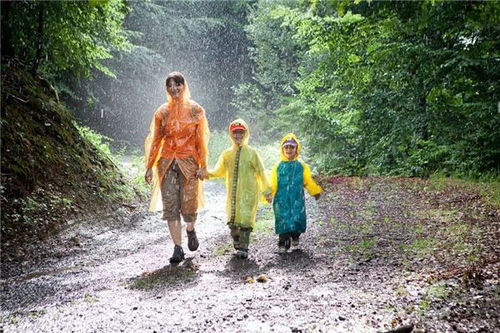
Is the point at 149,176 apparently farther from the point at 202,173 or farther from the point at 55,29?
the point at 55,29

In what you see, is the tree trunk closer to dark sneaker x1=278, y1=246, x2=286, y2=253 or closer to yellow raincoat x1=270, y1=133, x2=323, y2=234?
yellow raincoat x1=270, y1=133, x2=323, y2=234

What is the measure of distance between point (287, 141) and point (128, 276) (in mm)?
2745

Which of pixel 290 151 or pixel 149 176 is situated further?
pixel 290 151

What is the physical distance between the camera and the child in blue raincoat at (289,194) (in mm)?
6164

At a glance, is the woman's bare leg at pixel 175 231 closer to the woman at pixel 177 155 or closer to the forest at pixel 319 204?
the woman at pixel 177 155

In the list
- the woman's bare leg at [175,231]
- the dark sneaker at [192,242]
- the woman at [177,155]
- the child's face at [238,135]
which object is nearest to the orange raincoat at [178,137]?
the woman at [177,155]

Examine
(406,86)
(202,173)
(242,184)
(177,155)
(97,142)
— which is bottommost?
(97,142)

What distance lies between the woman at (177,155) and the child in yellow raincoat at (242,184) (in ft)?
1.08

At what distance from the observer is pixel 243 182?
20.1ft

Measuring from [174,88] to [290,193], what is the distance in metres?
2.10

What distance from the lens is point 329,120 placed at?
1791 cm

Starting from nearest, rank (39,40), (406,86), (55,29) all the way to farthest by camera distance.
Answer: (55,29) < (39,40) < (406,86)

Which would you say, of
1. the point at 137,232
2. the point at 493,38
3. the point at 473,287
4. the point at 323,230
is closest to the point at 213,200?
the point at 137,232

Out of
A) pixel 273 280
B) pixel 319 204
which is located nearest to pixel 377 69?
pixel 319 204
